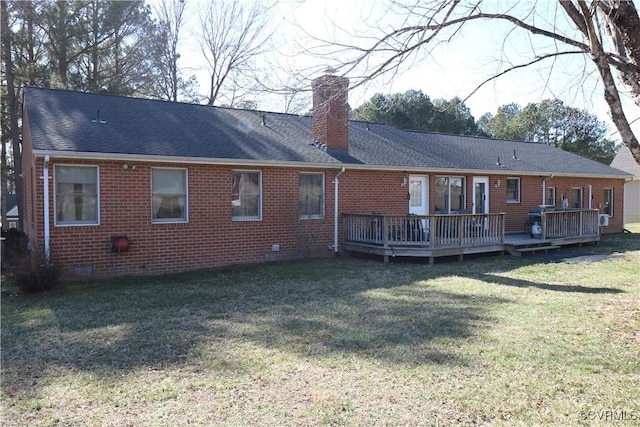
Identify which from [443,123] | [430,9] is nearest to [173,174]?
[430,9]

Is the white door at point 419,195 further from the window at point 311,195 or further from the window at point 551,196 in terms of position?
the window at point 551,196

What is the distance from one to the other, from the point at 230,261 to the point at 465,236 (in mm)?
6324

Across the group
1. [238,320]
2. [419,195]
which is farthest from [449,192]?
[238,320]

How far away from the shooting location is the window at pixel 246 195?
39.4 feet

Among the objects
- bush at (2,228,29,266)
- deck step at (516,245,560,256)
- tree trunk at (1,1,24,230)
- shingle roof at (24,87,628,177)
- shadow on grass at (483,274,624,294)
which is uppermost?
tree trunk at (1,1,24,230)

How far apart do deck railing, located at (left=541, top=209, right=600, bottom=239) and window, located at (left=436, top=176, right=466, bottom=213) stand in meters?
2.74

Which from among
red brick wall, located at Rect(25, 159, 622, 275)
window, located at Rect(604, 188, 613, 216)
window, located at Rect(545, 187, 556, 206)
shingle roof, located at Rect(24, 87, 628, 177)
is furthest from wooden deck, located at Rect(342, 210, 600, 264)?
window, located at Rect(604, 188, 613, 216)

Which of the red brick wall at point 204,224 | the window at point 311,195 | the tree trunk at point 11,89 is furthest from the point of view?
the tree trunk at point 11,89

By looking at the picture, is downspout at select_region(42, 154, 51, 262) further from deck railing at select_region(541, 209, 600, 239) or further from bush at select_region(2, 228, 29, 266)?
deck railing at select_region(541, 209, 600, 239)

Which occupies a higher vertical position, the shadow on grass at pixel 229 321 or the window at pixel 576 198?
the window at pixel 576 198

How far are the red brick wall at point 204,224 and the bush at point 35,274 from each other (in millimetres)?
605

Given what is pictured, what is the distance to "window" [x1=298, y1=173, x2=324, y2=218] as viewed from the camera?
515 inches

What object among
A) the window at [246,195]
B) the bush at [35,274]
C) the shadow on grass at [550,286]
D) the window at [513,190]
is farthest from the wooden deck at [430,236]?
the bush at [35,274]

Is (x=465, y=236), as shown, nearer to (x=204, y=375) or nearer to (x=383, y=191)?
(x=383, y=191)
